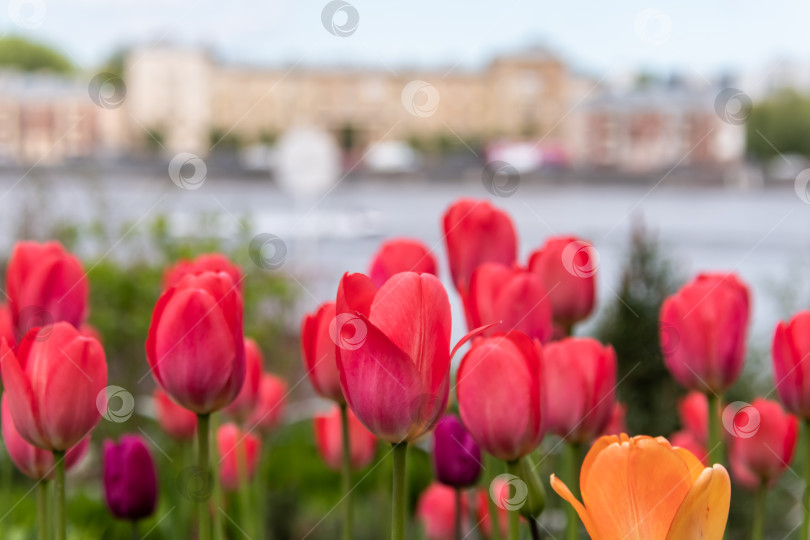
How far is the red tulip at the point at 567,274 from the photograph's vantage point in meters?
0.59

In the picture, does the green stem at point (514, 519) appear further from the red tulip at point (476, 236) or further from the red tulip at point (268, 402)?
the red tulip at point (268, 402)

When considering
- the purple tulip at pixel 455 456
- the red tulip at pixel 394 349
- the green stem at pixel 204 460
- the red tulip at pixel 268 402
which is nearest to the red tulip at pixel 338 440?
the red tulip at pixel 268 402

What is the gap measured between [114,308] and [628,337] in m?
1.27

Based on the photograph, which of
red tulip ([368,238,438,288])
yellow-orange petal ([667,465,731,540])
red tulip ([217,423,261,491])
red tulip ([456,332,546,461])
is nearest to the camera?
yellow-orange petal ([667,465,731,540])

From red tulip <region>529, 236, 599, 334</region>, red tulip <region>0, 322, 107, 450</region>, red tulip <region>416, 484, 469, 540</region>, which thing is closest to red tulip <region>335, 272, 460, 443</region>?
red tulip <region>0, 322, 107, 450</region>

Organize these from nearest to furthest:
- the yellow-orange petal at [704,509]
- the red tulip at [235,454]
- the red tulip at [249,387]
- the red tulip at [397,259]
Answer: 1. the yellow-orange petal at [704,509]
2. the red tulip at [397,259]
3. the red tulip at [249,387]
4. the red tulip at [235,454]

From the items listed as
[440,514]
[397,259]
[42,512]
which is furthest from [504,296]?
[440,514]

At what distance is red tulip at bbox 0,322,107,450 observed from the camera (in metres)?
0.41

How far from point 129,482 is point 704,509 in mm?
382

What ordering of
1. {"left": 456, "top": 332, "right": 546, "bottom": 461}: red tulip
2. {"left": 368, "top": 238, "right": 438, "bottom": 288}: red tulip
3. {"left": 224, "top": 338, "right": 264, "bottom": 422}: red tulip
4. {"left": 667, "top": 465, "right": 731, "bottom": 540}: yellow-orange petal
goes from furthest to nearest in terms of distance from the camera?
{"left": 224, "top": 338, "right": 264, "bottom": 422}: red tulip, {"left": 368, "top": 238, "right": 438, "bottom": 288}: red tulip, {"left": 456, "top": 332, "right": 546, "bottom": 461}: red tulip, {"left": 667, "top": 465, "right": 731, "bottom": 540}: yellow-orange petal

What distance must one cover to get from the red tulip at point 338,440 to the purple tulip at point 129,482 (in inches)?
11.7

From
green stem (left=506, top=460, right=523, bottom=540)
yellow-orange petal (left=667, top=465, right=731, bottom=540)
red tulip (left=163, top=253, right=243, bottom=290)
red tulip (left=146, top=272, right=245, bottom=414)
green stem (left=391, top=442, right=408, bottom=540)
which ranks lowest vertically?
green stem (left=506, top=460, right=523, bottom=540)

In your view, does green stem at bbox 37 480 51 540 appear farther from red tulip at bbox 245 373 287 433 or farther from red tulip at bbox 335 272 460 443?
red tulip at bbox 245 373 287 433

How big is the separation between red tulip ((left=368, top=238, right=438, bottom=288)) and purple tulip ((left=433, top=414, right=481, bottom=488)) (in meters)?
0.12
